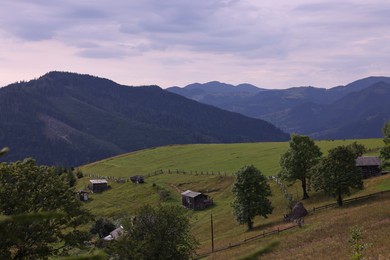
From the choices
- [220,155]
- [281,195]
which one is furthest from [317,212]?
[220,155]

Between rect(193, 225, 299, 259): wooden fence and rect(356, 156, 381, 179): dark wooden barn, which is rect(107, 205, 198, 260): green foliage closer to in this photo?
rect(193, 225, 299, 259): wooden fence

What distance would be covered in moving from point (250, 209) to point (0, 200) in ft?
192

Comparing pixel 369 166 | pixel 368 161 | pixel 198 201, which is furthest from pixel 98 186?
pixel 369 166

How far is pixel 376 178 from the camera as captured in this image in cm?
8788

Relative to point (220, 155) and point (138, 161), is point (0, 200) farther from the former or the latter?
point (138, 161)

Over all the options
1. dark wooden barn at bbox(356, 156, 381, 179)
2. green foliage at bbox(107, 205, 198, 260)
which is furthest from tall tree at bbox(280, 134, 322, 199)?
green foliage at bbox(107, 205, 198, 260)

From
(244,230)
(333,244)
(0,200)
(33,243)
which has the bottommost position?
(244,230)

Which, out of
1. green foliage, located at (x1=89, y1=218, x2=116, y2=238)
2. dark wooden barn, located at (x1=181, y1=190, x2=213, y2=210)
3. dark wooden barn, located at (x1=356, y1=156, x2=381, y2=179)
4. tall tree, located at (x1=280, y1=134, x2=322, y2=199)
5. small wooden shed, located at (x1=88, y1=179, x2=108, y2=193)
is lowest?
green foliage, located at (x1=89, y1=218, x2=116, y2=238)

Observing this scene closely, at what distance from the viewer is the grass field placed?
169 ft

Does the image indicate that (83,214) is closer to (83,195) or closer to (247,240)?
(247,240)

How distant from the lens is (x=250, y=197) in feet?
263

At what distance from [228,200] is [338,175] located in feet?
119

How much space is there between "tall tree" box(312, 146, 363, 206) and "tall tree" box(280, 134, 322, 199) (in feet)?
33.7

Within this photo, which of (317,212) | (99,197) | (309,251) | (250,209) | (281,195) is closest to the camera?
(309,251)
